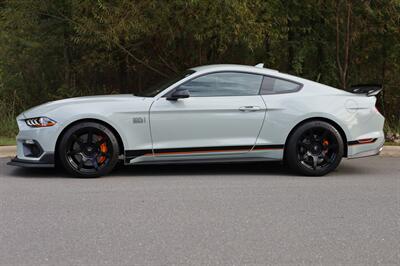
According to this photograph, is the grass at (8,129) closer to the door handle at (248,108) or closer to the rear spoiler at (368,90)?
the door handle at (248,108)

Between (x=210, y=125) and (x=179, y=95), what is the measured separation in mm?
552

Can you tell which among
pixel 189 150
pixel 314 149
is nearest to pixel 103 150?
pixel 189 150

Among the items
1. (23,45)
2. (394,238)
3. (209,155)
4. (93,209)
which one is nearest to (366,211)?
(394,238)

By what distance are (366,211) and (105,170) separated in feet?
10.6

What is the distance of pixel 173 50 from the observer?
39.7 ft

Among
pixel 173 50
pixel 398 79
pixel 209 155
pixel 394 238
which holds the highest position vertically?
pixel 173 50

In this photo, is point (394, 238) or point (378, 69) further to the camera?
point (378, 69)

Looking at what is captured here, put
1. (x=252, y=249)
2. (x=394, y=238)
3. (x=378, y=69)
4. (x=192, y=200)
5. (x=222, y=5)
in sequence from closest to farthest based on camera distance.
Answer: (x=252, y=249)
(x=394, y=238)
(x=192, y=200)
(x=222, y=5)
(x=378, y=69)

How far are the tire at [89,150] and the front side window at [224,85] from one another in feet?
3.87

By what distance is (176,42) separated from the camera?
1188 cm

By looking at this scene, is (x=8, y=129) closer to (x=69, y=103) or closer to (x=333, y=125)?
(x=69, y=103)

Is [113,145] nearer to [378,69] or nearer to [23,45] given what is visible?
[23,45]

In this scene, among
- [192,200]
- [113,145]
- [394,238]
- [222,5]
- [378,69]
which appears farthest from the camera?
[378,69]

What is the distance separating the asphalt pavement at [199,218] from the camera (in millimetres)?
4258
